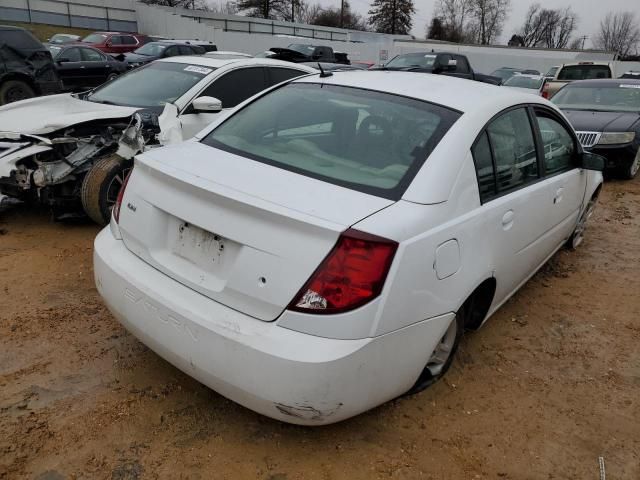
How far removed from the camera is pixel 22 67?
1017 centimetres

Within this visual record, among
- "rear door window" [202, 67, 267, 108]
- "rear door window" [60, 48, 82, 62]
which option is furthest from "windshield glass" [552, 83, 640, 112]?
"rear door window" [60, 48, 82, 62]

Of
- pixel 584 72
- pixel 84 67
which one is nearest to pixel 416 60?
pixel 584 72

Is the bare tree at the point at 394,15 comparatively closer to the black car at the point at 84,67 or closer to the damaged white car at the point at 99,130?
the black car at the point at 84,67

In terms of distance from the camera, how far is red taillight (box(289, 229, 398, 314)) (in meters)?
2.06

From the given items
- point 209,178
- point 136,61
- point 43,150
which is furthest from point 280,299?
point 136,61

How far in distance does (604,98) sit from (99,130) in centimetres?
828

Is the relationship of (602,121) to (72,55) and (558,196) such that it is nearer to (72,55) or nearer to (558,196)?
(558,196)

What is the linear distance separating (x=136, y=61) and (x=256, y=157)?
57.6ft

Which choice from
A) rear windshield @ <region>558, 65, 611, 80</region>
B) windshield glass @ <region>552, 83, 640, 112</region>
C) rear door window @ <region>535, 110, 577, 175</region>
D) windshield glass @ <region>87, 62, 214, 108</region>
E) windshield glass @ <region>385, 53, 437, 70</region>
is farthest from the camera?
rear windshield @ <region>558, 65, 611, 80</region>

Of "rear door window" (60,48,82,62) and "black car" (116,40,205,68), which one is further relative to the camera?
"black car" (116,40,205,68)

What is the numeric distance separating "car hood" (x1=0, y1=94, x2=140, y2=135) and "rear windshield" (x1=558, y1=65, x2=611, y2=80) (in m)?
13.9

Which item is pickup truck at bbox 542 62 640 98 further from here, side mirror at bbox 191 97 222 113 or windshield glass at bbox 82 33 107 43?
windshield glass at bbox 82 33 107 43

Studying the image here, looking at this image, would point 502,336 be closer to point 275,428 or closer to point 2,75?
point 275,428

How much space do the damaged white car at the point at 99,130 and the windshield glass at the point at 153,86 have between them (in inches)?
0.5
